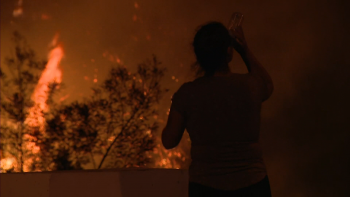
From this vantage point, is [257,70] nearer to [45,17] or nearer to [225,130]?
[225,130]

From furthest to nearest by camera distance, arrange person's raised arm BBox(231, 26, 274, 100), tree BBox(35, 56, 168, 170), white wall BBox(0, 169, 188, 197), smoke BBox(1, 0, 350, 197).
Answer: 1. tree BBox(35, 56, 168, 170)
2. smoke BBox(1, 0, 350, 197)
3. white wall BBox(0, 169, 188, 197)
4. person's raised arm BBox(231, 26, 274, 100)

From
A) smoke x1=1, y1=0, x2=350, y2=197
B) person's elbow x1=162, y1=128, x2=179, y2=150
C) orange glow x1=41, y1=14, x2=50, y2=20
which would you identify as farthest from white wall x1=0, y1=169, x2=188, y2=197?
orange glow x1=41, y1=14, x2=50, y2=20

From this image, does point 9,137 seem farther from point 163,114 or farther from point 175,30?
point 175,30

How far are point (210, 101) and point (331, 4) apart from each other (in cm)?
200

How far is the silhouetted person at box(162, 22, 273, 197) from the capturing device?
104 centimetres

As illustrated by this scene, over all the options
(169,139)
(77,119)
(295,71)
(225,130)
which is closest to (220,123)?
(225,130)

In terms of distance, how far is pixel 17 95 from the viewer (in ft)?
11.6

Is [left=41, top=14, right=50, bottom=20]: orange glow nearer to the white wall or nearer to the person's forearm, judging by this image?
the white wall

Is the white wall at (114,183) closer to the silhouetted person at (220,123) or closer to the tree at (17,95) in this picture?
the silhouetted person at (220,123)

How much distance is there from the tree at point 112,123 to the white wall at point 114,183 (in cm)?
107

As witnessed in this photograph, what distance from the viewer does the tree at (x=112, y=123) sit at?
3350mm

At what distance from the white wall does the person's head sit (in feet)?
3.86

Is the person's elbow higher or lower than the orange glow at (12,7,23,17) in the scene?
lower

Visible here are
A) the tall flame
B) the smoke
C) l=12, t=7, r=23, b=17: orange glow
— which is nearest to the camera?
the smoke
